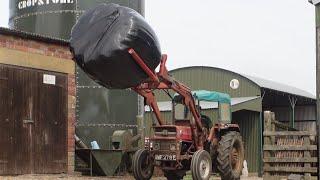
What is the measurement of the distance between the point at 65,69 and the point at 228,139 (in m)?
4.25

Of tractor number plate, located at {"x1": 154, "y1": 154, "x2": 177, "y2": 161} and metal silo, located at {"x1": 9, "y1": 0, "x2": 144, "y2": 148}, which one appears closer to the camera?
tractor number plate, located at {"x1": 154, "y1": 154, "x2": 177, "y2": 161}

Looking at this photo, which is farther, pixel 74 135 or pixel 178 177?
pixel 74 135

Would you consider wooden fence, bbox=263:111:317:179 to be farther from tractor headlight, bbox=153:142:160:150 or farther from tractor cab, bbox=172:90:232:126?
tractor headlight, bbox=153:142:160:150

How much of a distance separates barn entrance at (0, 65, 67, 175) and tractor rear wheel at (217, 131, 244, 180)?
3.70 meters

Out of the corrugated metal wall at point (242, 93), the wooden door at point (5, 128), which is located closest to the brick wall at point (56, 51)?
the wooden door at point (5, 128)

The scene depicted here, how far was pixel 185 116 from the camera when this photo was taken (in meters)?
13.4

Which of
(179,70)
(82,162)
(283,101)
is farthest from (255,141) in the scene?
(82,162)

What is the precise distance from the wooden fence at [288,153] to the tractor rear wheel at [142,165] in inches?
108

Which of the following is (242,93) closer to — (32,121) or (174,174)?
(174,174)

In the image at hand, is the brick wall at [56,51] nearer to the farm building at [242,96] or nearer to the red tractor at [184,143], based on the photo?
the red tractor at [184,143]

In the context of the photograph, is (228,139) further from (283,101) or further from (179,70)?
(283,101)

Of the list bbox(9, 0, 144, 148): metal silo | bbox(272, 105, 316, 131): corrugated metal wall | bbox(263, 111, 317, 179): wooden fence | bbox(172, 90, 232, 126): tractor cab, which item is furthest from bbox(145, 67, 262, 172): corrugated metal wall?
bbox(263, 111, 317, 179): wooden fence

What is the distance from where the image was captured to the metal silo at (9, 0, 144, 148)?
588 inches

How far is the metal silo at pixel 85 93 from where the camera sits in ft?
49.0
